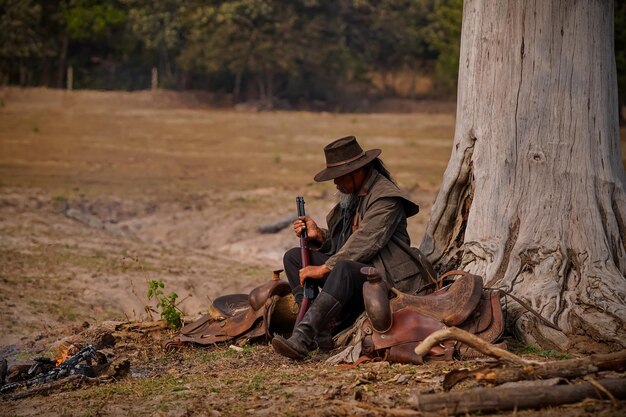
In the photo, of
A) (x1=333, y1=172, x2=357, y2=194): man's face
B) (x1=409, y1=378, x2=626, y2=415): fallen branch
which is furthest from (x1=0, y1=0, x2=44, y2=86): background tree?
(x1=409, y1=378, x2=626, y2=415): fallen branch

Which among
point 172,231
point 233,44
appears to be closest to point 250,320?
point 172,231

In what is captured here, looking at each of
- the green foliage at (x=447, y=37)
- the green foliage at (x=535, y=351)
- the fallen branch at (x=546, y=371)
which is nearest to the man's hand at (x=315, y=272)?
the green foliage at (x=535, y=351)

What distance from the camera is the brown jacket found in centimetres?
686

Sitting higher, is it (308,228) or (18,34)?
(18,34)

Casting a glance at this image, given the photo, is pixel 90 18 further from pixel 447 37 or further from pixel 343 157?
pixel 343 157

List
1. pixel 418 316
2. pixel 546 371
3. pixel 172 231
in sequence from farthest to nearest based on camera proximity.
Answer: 1. pixel 172 231
2. pixel 418 316
3. pixel 546 371

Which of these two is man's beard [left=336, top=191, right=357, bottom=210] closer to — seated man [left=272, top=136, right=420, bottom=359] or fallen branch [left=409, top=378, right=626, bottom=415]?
seated man [left=272, top=136, right=420, bottom=359]

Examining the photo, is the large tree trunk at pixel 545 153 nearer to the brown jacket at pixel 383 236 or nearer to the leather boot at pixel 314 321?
the brown jacket at pixel 383 236

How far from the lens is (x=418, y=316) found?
6422 mm

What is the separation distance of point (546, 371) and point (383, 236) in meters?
1.88

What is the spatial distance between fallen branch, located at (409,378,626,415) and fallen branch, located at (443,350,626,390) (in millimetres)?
239

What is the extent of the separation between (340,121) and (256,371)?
1060 inches

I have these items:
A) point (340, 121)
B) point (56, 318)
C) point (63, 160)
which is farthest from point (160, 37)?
point (56, 318)

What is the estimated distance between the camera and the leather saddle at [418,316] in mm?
6340
